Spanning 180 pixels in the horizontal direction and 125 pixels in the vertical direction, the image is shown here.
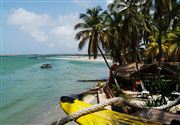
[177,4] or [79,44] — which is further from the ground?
[177,4]

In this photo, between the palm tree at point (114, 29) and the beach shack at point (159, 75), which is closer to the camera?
the beach shack at point (159, 75)

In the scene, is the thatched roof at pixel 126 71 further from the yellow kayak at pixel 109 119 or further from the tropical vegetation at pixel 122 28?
the yellow kayak at pixel 109 119

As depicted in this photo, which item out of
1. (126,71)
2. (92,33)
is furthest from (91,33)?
(126,71)

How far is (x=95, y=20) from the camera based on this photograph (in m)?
27.0

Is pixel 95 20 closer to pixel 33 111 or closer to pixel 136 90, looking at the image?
pixel 136 90

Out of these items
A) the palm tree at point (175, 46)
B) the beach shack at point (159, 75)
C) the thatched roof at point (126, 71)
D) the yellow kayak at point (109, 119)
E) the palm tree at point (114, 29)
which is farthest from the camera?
the palm tree at point (114, 29)

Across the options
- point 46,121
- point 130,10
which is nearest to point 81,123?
point 46,121

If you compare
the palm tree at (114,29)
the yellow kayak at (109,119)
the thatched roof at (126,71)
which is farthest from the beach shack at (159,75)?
the yellow kayak at (109,119)

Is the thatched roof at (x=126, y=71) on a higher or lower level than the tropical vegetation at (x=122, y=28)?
lower

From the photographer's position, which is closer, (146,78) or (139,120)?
(139,120)

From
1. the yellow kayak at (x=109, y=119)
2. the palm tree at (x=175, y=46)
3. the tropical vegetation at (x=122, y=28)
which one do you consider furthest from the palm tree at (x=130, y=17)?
the yellow kayak at (x=109, y=119)

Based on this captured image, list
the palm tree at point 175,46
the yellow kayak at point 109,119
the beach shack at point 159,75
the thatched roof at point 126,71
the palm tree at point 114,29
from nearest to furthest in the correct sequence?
1. the yellow kayak at point 109,119
2. the beach shack at point 159,75
3. the thatched roof at point 126,71
4. the palm tree at point 175,46
5. the palm tree at point 114,29

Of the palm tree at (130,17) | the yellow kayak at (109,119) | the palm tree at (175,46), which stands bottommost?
the yellow kayak at (109,119)

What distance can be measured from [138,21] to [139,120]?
18316 mm
